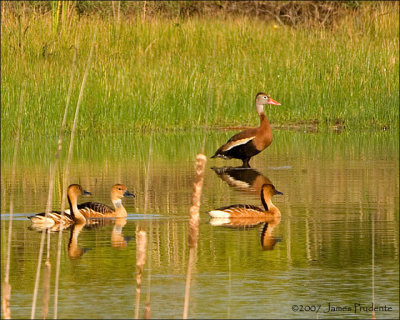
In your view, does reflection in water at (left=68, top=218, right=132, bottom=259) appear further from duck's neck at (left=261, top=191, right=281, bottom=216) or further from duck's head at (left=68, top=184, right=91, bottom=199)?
duck's neck at (left=261, top=191, right=281, bottom=216)

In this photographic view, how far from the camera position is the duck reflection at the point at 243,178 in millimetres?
13781

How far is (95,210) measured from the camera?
11.3m

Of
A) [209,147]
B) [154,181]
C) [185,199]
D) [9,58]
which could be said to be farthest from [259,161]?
[9,58]

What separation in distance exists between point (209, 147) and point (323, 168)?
3250 mm

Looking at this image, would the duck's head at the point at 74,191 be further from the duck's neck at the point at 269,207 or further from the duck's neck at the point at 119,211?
the duck's neck at the point at 269,207

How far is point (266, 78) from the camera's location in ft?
70.8

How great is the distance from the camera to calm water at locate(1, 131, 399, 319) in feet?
24.0

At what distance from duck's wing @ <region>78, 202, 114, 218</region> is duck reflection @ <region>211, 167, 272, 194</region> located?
8.16 ft

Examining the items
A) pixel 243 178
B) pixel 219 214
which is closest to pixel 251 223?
pixel 219 214

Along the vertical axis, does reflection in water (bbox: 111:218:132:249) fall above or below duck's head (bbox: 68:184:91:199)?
below

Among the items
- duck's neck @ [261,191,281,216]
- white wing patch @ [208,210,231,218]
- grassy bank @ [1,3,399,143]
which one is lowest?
white wing patch @ [208,210,231,218]

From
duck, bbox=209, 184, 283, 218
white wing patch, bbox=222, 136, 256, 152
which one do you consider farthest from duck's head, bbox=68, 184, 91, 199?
white wing patch, bbox=222, 136, 256, 152

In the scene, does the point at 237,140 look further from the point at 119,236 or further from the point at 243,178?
the point at 119,236

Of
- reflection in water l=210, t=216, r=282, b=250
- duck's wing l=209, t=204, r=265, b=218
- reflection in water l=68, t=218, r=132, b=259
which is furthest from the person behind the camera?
duck's wing l=209, t=204, r=265, b=218
